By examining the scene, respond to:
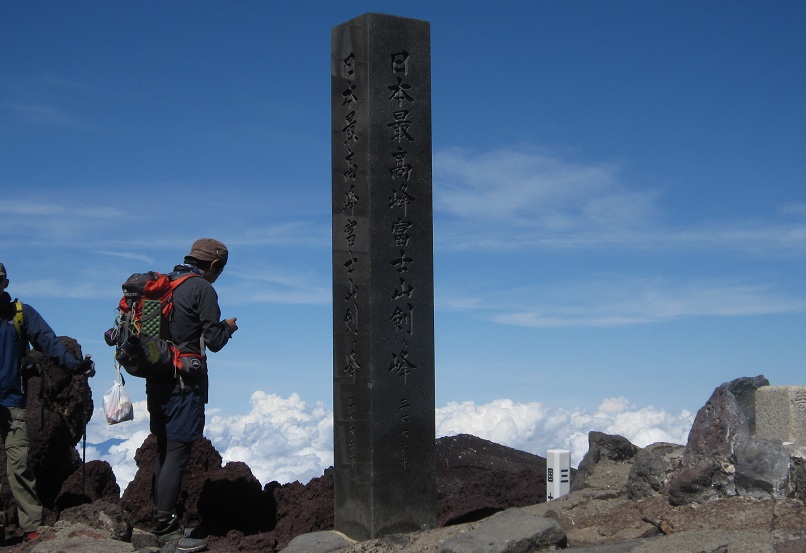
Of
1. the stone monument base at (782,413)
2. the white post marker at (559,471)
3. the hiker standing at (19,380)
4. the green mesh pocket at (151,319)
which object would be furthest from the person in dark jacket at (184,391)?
the stone monument base at (782,413)

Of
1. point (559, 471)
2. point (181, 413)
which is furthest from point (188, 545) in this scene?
point (559, 471)

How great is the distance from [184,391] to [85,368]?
1.74 meters

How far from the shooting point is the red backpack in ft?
25.5

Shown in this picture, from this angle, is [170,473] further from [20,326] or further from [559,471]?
[559,471]

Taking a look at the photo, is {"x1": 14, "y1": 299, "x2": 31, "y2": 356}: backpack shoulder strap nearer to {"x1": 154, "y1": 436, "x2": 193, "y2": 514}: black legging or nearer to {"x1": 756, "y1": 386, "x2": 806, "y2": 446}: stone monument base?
{"x1": 154, "y1": 436, "x2": 193, "y2": 514}: black legging

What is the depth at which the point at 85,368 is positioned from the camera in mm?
9188

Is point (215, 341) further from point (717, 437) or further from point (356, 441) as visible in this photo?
point (717, 437)

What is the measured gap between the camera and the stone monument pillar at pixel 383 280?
8250 mm

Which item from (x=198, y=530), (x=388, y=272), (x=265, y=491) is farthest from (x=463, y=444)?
(x=388, y=272)

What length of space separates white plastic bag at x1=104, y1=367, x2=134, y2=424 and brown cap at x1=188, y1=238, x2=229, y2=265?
4.19ft

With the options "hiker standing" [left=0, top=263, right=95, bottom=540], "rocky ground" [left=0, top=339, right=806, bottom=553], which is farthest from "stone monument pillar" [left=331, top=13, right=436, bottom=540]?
"hiker standing" [left=0, top=263, right=95, bottom=540]

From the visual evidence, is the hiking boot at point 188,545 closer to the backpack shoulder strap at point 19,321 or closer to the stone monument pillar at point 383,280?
the stone monument pillar at point 383,280

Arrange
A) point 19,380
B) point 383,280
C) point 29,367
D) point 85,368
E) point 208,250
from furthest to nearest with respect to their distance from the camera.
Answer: point 85,368 < point 29,367 < point 19,380 < point 208,250 < point 383,280

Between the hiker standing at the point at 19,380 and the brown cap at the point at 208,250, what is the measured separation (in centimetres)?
176
